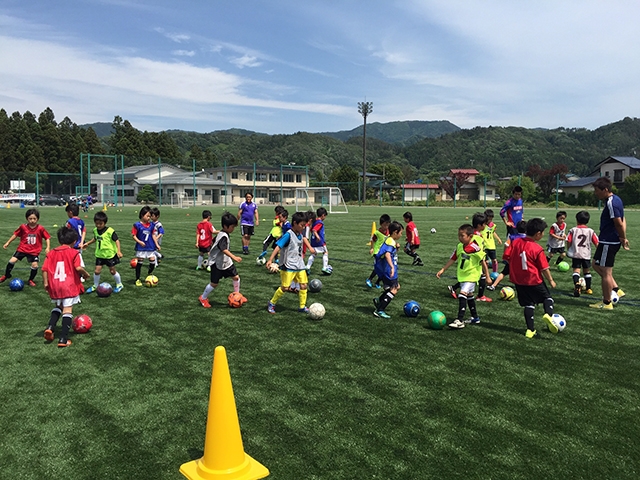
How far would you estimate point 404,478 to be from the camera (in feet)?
11.4

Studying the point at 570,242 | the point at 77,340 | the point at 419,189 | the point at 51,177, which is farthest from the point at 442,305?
the point at 419,189

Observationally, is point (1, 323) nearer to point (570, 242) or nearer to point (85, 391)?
point (85, 391)

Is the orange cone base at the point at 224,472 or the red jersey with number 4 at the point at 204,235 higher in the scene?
the red jersey with number 4 at the point at 204,235

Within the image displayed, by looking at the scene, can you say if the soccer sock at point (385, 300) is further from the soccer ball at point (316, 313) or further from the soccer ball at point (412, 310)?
the soccer ball at point (316, 313)

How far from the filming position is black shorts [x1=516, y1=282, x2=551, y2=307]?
6.84 m

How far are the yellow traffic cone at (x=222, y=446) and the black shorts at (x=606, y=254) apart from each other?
6973 millimetres

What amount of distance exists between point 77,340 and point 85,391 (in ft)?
6.44

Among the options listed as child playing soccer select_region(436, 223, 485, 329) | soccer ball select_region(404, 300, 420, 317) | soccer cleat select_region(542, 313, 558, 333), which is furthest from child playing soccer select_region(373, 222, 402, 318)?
soccer cleat select_region(542, 313, 558, 333)

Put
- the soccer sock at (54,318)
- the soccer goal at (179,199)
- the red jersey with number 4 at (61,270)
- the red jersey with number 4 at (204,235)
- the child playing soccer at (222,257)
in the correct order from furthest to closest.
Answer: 1. the soccer goal at (179,199)
2. the red jersey with number 4 at (204,235)
3. the child playing soccer at (222,257)
4. the soccer sock at (54,318)
5. the red jersey with number 4 at (61,270)

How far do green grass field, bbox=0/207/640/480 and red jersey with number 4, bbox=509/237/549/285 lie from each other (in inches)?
32.5

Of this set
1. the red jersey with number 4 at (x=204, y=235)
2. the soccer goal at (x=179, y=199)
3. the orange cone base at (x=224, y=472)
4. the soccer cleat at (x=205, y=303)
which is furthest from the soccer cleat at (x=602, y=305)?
the soccer goal at (x=179, y=199)

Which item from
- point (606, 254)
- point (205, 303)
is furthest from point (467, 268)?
point (205, 303)

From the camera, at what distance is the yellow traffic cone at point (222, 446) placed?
3.40 m

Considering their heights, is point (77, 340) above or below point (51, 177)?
below
